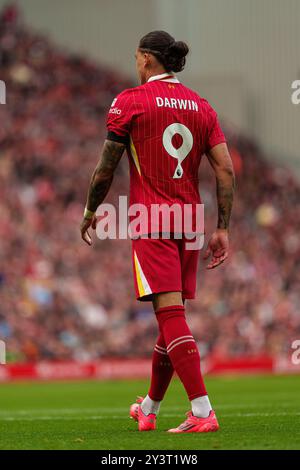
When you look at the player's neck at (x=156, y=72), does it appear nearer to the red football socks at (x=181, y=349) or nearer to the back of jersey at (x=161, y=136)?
the back of jersey at (x=161, y=136)

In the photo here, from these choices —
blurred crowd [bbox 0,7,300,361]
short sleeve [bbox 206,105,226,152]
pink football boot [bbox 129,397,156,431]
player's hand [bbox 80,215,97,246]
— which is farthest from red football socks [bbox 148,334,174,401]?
blurred crowd [bbox 0,7,300,361]

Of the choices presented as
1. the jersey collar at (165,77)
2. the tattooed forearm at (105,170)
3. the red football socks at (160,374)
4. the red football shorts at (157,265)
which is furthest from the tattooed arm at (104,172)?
the red football socks at (160,374)

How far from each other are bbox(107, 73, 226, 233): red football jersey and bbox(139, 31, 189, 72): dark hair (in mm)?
103

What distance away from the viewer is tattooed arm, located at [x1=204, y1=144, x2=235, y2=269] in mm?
6762

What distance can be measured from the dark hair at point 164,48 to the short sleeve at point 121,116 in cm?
34

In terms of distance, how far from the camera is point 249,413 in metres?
8.48

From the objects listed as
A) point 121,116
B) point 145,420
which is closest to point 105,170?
point 121,116

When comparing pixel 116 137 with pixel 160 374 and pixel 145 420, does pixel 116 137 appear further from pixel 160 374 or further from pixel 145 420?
pixel 145 420

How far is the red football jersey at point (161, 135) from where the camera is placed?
21.6 feet

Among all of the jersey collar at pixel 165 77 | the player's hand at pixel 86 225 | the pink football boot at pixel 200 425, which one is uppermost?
the jersey collar at pixel 165 77

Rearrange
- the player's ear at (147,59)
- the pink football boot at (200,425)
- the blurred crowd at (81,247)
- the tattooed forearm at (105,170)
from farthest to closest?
the blurred crowd at (81,247)
the player's ear at (147,59)
the tattooed forearm at (105,170)
the pink football boot at (200,425)

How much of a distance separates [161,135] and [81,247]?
59.1 ft

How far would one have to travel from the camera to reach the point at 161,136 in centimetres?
662

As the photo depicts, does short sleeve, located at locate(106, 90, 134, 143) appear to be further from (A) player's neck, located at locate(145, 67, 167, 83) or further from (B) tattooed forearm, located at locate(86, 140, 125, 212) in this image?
(A) player's neck, located at locate(145, 67, 167, 83)
